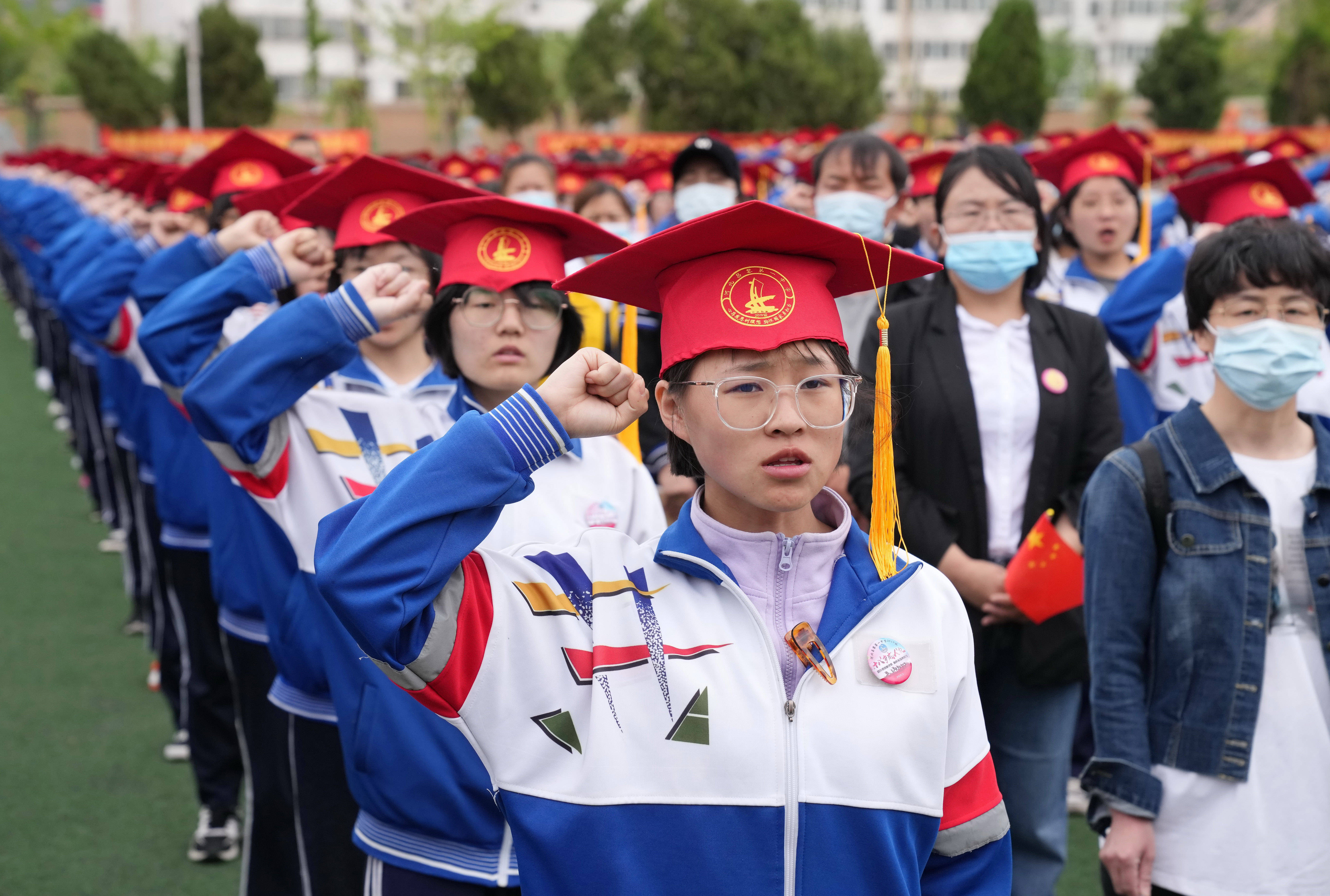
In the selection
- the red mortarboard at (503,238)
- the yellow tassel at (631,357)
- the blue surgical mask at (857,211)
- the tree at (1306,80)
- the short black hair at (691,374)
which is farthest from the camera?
the tree at (1306,80)

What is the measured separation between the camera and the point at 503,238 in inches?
123

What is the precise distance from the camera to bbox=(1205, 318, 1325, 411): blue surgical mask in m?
3.03

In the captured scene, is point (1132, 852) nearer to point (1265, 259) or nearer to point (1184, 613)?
point (1184, 613)

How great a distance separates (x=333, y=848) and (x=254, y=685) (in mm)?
1023

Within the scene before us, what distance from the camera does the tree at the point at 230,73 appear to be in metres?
39.0

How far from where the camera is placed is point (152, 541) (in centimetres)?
651

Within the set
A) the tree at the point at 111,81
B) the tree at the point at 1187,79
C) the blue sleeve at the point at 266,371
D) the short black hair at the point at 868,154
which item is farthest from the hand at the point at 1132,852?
the tree at the point at 111,81

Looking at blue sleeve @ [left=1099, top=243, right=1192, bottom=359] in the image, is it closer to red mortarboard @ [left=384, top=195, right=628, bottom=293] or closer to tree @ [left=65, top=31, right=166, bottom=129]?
red mortarboard @ [left=384, top=195, right=628, bottom=293]

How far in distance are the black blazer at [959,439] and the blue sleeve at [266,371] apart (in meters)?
1.44

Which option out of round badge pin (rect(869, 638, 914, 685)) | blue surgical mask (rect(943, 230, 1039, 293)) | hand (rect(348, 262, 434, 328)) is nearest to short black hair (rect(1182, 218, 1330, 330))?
blue surgical mask (rect(943, 230, 1039, 293))

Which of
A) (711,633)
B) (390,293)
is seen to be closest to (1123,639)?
(711,633)

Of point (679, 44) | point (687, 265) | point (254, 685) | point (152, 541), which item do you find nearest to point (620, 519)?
point (687, 265)

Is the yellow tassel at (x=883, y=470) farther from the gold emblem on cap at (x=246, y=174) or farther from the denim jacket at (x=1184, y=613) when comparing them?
the gold emblem on cap at (x=246, y=174)

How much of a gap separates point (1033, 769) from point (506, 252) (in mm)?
A: 1980
